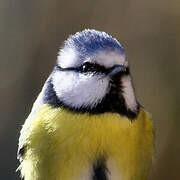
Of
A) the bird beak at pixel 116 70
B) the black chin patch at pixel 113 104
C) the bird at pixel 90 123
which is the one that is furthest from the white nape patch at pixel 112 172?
the bird beak at pixel 116 70

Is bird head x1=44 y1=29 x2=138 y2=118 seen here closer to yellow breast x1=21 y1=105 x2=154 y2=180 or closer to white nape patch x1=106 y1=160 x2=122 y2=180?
yellow breast x1=21 y1=105 x2=154 y2=180

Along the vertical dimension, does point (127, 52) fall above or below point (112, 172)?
above

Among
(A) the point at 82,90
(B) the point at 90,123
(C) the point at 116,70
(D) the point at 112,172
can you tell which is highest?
(C) the point at 116,70

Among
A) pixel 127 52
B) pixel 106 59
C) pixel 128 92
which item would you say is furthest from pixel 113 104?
pixel 127 52

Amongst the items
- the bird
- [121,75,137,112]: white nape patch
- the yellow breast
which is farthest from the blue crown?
the yellow breast

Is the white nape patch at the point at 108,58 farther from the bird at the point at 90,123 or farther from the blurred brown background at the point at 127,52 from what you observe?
the blurred brown background at the point at 127,52

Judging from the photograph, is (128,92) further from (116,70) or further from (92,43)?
(92,43)

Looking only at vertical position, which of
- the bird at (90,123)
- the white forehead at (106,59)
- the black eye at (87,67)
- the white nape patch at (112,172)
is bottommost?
the white nape patch at (112,172)
